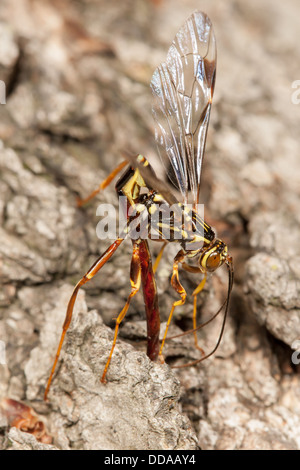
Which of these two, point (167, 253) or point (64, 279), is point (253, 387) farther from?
point (64, 279)

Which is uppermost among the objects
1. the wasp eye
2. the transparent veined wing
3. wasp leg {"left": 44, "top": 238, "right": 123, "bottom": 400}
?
the transparent veined wing

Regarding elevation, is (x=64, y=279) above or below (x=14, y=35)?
below

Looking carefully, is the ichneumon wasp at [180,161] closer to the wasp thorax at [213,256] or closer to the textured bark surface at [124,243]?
the wasp thorax at [213,256]

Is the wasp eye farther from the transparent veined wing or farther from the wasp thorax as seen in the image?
the transparent veined wing

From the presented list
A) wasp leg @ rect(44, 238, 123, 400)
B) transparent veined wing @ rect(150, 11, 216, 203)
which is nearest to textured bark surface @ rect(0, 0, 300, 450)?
wasp leg @ rect(44, 238, 123, 400)

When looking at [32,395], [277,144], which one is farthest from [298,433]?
[277,144]

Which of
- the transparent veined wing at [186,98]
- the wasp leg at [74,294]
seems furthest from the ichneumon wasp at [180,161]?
the wasp leg at [74,294]

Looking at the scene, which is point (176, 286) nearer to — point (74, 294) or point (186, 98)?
point (74, 294)
